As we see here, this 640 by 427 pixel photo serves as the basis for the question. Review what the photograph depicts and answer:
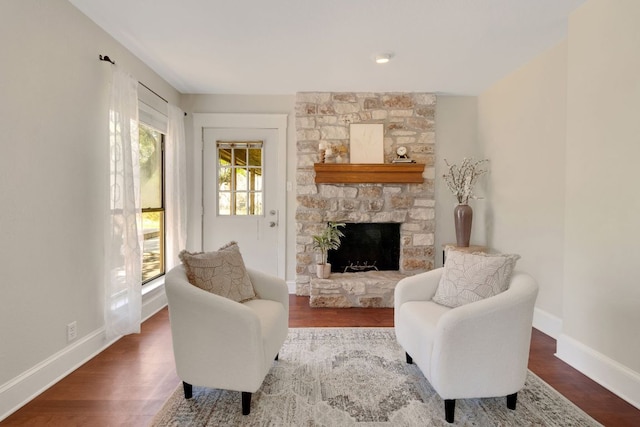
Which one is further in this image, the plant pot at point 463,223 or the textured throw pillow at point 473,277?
the plant pot at point 463,223

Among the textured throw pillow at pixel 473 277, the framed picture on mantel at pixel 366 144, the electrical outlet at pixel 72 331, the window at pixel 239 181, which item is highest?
the framed picture on mantel at pixel 366 144

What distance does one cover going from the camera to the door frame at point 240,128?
13.8ft

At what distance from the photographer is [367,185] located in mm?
4129

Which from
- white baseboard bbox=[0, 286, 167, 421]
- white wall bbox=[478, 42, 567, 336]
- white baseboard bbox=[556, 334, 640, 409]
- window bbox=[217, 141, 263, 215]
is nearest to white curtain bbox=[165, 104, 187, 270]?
window bbox=[217, 141, 263, 215]

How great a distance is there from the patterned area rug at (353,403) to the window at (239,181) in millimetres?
2274

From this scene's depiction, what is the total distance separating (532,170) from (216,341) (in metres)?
3.10

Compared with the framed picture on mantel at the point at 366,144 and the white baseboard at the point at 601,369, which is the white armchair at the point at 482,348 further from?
the framed picture on mantel at the point at 366,144

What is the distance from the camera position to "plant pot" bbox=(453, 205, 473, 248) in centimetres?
369

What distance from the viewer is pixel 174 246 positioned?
377cm

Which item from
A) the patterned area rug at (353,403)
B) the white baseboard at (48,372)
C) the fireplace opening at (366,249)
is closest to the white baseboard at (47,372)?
the white baseboard at (48,372)

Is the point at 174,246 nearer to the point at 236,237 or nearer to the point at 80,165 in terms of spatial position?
the point at 236,237

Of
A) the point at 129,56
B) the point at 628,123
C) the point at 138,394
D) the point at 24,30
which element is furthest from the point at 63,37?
the point at 628,123

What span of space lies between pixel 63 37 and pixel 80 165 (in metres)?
0.84

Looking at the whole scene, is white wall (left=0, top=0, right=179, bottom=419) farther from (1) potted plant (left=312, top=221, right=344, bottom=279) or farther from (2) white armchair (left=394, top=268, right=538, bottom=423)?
(2) white armchair (left=394, top=268, right=538, bottom=423)
